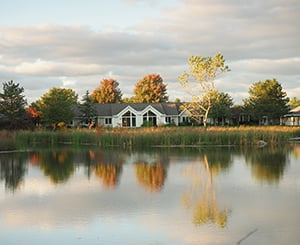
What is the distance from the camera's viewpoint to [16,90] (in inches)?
2034

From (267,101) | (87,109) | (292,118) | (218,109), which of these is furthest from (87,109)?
(292,118)

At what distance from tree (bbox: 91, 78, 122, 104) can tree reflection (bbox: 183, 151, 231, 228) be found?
6433cm

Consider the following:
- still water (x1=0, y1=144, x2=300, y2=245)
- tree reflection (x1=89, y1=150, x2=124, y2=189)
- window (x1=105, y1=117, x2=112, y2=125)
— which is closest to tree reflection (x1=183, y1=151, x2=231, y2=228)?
still water (x1=0, y1=144, x2=300, y2=245)

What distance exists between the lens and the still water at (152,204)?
8406mm

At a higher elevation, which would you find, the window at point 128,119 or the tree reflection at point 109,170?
the window at point 128,119

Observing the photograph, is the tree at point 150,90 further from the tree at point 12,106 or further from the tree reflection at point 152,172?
the tree reflection at point 152,172

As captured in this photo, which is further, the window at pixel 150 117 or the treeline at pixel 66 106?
the window at pixel 150 117

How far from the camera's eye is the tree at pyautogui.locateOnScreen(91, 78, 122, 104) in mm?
84219

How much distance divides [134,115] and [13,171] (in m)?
42.1

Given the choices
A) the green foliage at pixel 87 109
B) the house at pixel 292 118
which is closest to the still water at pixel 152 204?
the green foliage at pixel 87 109

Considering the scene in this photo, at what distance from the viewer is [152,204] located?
1120cm

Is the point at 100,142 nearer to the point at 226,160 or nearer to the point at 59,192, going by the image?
the point at 226,160

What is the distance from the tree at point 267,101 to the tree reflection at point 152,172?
38400 millimetres

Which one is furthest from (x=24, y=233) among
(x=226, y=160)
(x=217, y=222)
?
(x=226, y=160)
